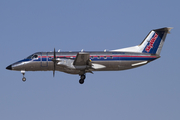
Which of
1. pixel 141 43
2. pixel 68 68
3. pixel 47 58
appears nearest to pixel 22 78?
pixel 47 58

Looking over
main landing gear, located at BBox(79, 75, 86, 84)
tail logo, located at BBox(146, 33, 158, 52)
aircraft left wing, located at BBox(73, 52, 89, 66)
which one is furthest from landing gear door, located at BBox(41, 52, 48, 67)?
→ tail logo, located at BBox(146, 33, 158, 52)

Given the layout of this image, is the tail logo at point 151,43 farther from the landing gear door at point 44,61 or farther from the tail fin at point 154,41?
the landing gear door at point 44,61

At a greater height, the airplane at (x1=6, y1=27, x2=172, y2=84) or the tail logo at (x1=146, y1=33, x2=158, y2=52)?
the tail logo at (x1=146, y1=33, x2=158, y2=52)

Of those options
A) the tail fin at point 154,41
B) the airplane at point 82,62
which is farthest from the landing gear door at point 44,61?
the tail fin at point 154,41

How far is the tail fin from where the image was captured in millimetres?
32438

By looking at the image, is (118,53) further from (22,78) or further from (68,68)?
(22,78)

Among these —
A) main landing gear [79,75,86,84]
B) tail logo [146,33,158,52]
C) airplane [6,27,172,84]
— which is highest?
tail logo [146,33,158,52]

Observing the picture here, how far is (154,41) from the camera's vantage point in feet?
107

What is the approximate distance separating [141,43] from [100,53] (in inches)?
228

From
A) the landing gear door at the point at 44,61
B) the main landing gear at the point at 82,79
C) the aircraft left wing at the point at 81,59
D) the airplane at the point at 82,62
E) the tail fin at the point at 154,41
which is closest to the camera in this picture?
the aircraft left wing at the point at 81,59

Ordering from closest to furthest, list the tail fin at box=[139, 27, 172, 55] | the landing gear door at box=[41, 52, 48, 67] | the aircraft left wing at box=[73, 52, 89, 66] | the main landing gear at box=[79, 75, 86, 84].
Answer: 1. the aircraft left wing at box=[73, 52, 89, 66]
2. the landing gear door at box=[41, 52, 48, 67]
3. the main landing gear at box=[79, 75, 86, 84]
4. the tail fin at box=[139, 27, 172, 55]

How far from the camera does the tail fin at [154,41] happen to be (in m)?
32.4

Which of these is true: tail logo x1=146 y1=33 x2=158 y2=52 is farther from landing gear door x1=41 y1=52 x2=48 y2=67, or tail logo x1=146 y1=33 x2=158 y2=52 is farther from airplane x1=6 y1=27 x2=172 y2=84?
landing gear door x1=41 y1=52 x2=48 y2=67

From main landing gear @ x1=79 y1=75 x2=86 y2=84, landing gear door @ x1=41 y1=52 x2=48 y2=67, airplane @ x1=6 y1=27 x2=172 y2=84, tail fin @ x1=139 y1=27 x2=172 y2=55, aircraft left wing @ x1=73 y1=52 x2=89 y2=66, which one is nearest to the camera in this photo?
aircraft left wing @ x1=73 y1=52 x2=89 y2=66
